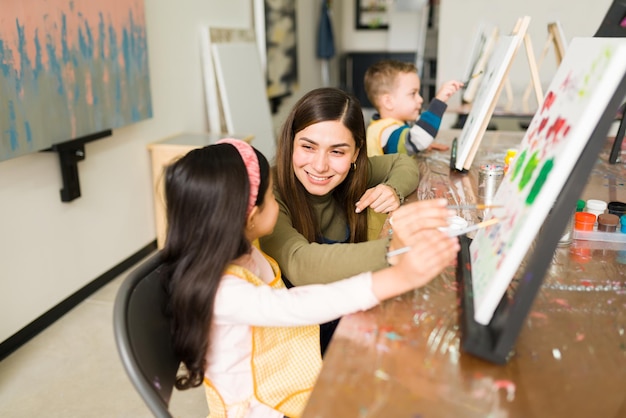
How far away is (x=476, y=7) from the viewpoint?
15.8 ft

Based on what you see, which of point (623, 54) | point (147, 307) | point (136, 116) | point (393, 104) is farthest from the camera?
point (136, 116)

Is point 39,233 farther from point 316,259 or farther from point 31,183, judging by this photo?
point 316,259

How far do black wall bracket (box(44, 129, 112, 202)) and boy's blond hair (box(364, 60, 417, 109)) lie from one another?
51.7 inches

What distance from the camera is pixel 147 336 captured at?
887 mm

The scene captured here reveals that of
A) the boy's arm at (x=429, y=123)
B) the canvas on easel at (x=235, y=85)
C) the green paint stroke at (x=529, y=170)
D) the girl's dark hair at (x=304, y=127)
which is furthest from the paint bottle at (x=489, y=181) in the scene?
the canvas on easel at (x=235, y=85)

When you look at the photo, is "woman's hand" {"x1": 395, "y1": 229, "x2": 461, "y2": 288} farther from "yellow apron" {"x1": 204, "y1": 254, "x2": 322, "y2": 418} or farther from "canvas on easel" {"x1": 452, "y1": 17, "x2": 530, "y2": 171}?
"canvas on easel" {"x1": 452, "y1": 17, "x2": 530, "y2": 171}

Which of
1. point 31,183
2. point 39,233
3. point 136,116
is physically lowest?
point 39,233

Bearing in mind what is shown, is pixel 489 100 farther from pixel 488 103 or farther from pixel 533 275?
pixel 533 275

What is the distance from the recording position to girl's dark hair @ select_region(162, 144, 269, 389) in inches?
36.7

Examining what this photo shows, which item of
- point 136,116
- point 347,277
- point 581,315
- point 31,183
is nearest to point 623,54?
point 581,315

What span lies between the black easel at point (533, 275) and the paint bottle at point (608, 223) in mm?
573

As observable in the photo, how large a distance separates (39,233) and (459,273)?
1880 millimetres

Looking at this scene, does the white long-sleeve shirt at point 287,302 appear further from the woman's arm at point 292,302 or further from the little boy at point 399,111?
the little boy at point 399,111

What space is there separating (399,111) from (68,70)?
57.0 inches
